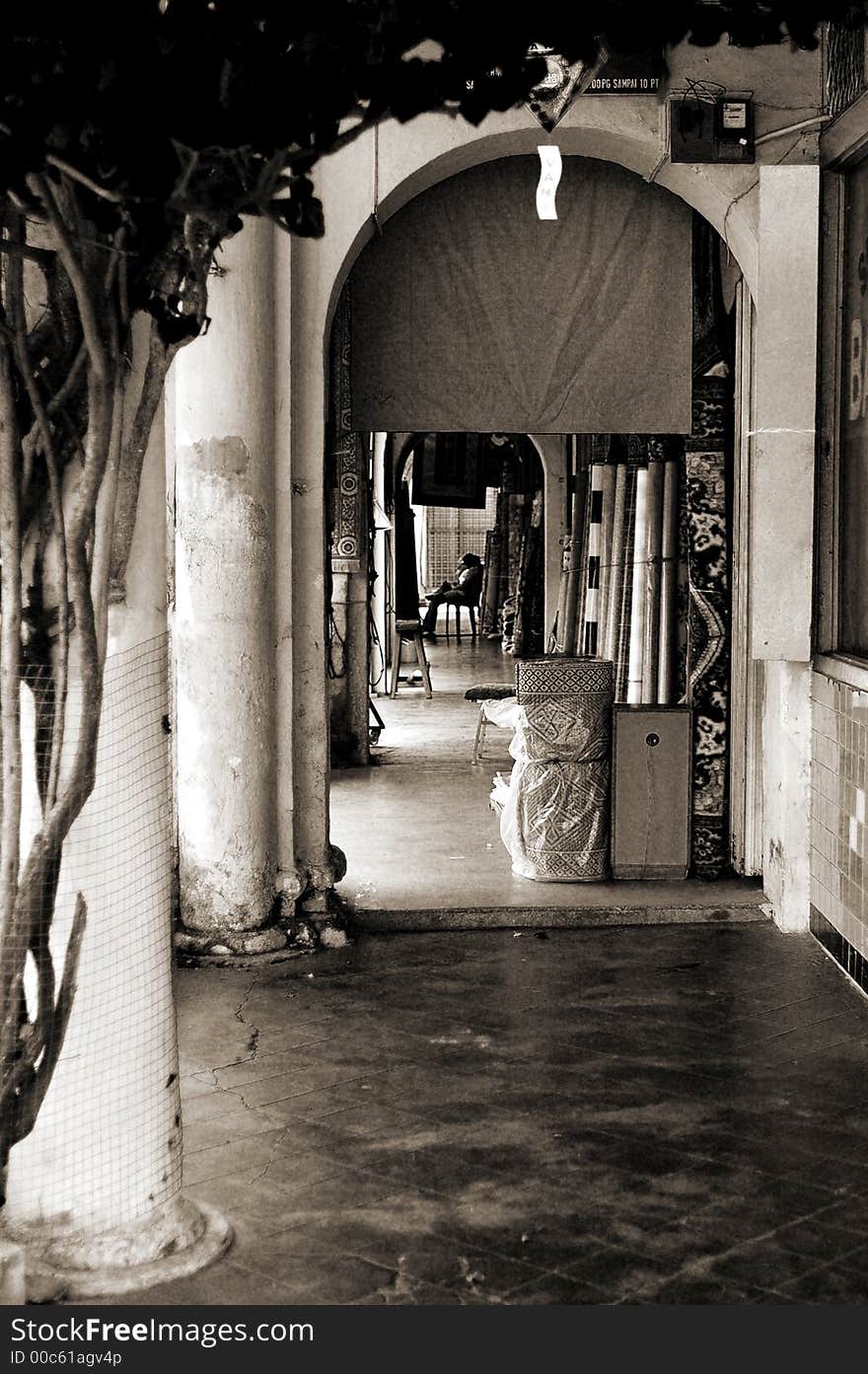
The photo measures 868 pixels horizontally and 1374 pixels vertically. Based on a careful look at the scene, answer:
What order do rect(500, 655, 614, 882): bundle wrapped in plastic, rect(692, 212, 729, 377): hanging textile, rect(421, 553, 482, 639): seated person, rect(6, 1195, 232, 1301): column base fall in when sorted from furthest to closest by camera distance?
rect(421, 553, 482, 639): seated person < rect(500, 655, 614, 882): bundle wrapped in plastic < rect(692, 212, 729, 377): hanging textile < rect(6, 1195, 232, 1301): column base

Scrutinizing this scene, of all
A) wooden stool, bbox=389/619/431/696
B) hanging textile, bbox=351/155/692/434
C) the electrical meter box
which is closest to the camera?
the electrical meter box

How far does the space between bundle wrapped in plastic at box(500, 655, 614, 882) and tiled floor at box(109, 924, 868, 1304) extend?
3.00 feet

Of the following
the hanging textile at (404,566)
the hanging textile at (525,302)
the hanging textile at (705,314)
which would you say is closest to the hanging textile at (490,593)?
the hanging textile at (404,566)

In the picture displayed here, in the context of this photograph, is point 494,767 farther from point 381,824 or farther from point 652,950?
point 652,950

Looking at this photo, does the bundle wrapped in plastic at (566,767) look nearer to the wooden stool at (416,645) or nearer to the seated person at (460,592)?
the wooden stool at (416,645)

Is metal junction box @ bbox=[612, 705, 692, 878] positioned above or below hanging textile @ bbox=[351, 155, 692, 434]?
below

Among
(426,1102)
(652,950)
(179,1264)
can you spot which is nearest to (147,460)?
(179,1264)

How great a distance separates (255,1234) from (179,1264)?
278mm

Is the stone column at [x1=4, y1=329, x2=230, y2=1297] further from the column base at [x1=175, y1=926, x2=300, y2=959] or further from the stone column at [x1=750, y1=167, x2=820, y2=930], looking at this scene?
the stone column at [x1=750, y1=167, x2=820, y2=930]

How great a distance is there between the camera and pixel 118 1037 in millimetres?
3650

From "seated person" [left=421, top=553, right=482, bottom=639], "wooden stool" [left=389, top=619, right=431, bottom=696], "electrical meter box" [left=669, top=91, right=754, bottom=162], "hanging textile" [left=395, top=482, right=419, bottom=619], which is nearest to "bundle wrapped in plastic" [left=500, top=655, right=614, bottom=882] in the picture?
"electrical meter box" [left=669, top=91, right=754, bottom=162]

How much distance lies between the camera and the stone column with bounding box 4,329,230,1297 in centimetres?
361

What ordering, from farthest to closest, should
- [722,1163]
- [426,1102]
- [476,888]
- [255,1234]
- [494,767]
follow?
1. [494,767]
2. [476,888]
3. [426,1102]
4. [722,1163]
5. [255,1234]

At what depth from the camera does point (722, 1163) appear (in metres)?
4.38
